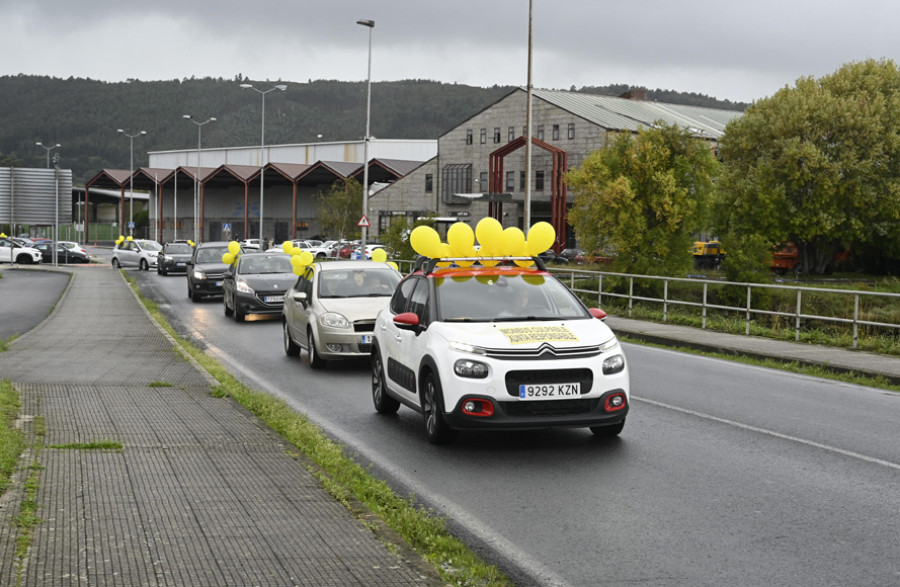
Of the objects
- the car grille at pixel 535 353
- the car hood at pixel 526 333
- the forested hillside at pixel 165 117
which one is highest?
the forested hillside at pixel 165 117

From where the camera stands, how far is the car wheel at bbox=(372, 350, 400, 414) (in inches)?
399

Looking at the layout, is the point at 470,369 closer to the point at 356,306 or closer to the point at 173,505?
the point at 173,505

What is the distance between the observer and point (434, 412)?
28.0 feet

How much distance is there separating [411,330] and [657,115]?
77.3 metres

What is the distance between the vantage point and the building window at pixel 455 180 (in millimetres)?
81938

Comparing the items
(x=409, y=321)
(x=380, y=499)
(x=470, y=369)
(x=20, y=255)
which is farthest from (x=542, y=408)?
(x=20, y=255)

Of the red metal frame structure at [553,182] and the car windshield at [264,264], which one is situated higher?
the red metal frame structure at [553,182]

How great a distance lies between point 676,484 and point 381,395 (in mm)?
3847

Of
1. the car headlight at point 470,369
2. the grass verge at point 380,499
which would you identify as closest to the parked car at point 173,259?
the grass verge at point 380,499

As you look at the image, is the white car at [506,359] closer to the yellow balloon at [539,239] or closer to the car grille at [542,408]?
the car grille at [542,408]

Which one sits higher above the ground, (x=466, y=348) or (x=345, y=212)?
(x=345, y=212)

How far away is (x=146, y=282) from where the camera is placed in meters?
41.8

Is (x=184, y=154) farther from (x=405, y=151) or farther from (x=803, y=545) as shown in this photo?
(x=803, y=545)

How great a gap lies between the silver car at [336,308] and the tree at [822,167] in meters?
35.1
